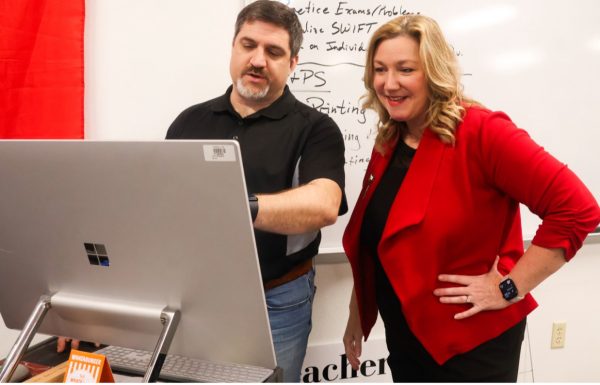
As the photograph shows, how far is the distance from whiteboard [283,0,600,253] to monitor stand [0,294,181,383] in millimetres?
1075

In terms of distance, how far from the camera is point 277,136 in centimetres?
123

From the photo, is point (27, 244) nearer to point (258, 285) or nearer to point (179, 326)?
point (179, 326)

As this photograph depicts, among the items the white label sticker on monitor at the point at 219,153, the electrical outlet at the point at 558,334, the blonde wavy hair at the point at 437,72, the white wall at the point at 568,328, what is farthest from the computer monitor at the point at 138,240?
the electrical outlet at the point at 558,334

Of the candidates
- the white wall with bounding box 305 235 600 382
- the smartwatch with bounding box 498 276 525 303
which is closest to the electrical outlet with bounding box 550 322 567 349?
the white wall with bounding box 305 235 600 382

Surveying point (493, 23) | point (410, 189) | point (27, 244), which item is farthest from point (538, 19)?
point (27, 244)

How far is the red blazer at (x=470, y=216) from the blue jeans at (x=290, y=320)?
330 mm

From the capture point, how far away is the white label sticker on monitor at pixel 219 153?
1.63ft

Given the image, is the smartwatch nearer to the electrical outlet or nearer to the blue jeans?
the blue jeans

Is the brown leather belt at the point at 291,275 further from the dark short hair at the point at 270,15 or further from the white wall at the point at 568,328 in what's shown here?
the dark short hair at the point at 270,15

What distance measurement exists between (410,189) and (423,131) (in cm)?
18

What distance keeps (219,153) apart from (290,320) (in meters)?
0.90

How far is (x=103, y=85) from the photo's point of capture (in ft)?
4.94

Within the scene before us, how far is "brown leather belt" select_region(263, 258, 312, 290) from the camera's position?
1242 mm

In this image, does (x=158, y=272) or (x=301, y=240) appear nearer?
(x=158, y=272)
